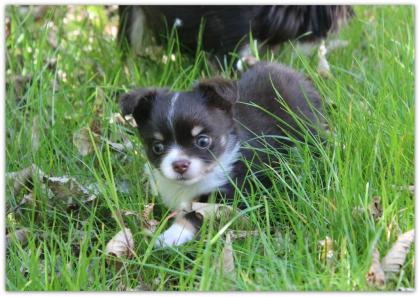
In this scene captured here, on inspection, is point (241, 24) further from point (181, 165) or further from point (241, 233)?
point (241, 233)

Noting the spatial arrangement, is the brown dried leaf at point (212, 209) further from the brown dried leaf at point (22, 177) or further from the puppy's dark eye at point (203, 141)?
the brown dried leaf at point (22, 177)

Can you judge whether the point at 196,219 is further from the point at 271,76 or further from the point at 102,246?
the point at 271,76

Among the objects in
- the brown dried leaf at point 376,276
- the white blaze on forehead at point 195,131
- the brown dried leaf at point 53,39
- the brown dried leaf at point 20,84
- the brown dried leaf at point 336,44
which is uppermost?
the brown dried leaf at point 53,39

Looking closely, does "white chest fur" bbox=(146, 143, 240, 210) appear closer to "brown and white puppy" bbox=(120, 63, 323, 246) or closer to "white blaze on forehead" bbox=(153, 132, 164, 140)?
"brown and white puppy" bbox=(120, 63, 323, 246)

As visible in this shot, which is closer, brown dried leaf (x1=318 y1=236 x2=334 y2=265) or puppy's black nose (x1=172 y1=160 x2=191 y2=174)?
brown dried leaf (x1=318 y1=236 x2=334 y2=265)

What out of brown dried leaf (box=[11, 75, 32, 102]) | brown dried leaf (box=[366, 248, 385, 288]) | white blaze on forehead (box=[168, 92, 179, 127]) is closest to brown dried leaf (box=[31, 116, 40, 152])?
brown dried leaf (box=[11, 75, 32, 102])

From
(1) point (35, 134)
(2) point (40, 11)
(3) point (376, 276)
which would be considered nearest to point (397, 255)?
(3) point (376, 276)

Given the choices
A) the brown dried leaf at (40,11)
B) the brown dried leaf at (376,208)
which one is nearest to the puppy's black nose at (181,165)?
the brown dried leaf at (376,208)

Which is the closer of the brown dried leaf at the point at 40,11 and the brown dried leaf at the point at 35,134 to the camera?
the brown dried leaf at the point at 35,134
